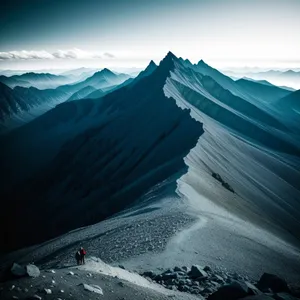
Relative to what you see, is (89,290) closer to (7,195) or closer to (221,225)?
(221,225)

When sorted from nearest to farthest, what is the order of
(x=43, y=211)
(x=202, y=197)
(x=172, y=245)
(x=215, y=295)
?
1. (x=215, y=295)
2. (x=172, y=245)
3. (x=202, y=197)
4. (x=43, y=211)

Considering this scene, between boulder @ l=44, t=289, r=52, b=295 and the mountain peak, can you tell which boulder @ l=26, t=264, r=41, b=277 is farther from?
the mountain peak

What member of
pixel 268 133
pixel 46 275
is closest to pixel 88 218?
pixel 46 275

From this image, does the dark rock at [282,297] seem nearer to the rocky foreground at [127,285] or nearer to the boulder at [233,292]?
the rocky foreground at [127,285]

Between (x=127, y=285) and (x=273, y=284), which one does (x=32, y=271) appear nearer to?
(x=127, y=285)

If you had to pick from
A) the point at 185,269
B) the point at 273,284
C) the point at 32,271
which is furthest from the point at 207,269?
the point at 32,271

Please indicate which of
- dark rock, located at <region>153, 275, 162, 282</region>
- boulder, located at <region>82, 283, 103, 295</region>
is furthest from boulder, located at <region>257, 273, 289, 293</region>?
boulder, located at <region>82, 283, 103, 295</region>
